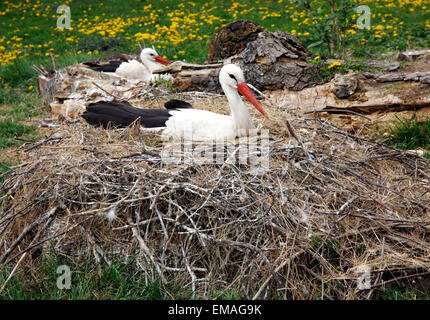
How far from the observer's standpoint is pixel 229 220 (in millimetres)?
2982

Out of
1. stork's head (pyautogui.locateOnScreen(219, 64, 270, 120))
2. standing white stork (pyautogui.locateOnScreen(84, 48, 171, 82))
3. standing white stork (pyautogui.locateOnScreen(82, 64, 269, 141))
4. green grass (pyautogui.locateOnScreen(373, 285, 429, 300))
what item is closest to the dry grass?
green grass (pyautogui.locateOnScreen(373, 285, 429, 300))

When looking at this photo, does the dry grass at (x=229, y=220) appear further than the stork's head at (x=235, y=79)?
No

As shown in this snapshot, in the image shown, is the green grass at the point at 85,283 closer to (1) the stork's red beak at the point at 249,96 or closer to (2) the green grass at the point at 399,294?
(2) the green grass at the point at 399,294

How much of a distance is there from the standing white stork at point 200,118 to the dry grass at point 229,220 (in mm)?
660

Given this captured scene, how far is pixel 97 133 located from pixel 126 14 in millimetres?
9807

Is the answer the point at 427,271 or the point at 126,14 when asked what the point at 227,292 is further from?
the point at 126,14

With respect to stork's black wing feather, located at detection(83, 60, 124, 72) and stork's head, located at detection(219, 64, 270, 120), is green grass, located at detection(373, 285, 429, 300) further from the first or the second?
stork's black wing feather, located at detection(83, 60, 124, 72)

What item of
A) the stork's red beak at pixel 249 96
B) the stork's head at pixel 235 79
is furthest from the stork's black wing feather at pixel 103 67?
the stork's red beak at pixel 249 96

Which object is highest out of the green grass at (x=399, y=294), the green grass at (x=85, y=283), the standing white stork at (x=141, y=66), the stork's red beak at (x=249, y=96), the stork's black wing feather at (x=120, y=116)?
the stork's red beak at (x=249, y=96)

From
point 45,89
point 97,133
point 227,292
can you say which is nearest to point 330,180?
point 227,292

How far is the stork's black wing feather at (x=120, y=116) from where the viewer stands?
4098mm

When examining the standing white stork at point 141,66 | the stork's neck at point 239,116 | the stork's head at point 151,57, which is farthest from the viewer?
the stork's head at point 151,57

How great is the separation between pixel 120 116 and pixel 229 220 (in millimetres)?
1799

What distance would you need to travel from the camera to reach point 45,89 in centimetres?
678
